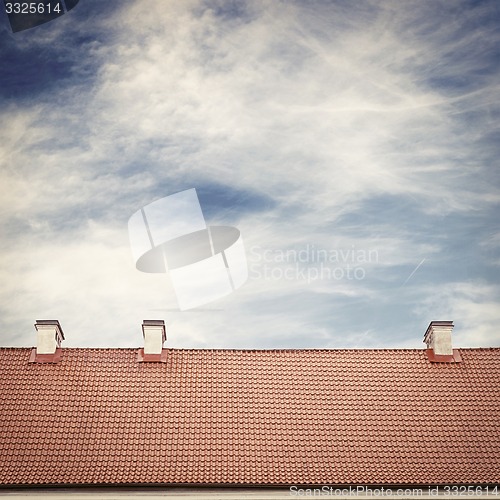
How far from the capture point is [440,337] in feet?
85.3

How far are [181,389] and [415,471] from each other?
736 cm

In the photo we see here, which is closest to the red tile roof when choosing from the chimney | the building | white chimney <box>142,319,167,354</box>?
the building

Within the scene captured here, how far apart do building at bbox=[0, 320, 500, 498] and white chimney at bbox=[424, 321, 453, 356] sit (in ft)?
0.12

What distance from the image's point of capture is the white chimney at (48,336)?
83.3 feet

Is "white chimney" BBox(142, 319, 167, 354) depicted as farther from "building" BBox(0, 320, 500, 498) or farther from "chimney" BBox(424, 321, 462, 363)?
"chimney" BBox(424, 321, 462, 363)

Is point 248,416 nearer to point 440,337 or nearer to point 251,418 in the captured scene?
point 251,418

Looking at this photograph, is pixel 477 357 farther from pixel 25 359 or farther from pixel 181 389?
pixel 25 359

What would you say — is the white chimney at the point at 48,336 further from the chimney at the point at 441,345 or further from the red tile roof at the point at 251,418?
the chimney at the point at 441,345

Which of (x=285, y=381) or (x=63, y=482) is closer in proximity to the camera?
(x=63, y=482)

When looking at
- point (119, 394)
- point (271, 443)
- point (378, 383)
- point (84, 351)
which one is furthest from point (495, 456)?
point (84, 351)

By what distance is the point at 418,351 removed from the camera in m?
26.1

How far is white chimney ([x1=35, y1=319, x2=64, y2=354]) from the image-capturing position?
25375 mm

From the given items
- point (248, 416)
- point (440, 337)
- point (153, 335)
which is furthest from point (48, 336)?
point (440, 337)

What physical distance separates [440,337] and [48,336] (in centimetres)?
1283
